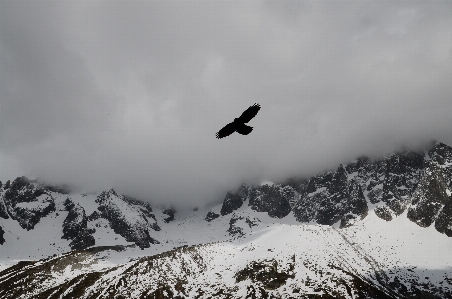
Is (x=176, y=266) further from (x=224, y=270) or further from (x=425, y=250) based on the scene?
(x=425, y=250)

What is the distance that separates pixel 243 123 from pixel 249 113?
0.71 m

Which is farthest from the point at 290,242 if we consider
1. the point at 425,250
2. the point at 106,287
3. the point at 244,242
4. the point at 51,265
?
the point at 51,265

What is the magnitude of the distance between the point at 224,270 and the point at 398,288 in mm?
66651

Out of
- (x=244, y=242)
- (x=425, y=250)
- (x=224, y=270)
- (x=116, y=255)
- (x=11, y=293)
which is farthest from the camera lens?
(x=116, y=255)

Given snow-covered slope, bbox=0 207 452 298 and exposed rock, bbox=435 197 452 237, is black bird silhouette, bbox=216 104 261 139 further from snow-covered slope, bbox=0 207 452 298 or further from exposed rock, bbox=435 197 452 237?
exposed rock, bbox=435 197 452 237

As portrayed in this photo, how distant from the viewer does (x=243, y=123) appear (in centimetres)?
1986

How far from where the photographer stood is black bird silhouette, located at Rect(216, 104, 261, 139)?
19500 mm

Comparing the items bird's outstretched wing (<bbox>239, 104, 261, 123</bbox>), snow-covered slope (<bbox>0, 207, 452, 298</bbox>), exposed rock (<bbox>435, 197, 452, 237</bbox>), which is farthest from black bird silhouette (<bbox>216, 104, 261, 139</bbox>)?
exposed rock (<bbox>435, 197, 452, 237</bbox>)

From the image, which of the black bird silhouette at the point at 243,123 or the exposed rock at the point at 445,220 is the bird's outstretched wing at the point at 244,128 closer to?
the black bird silhouette at the point at 243,123

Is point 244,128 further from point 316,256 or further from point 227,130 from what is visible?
point 316,256

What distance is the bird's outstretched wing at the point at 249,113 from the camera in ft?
63.8

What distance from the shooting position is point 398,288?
123 metres

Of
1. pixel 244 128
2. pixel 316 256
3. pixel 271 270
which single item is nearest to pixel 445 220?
pixel 316 256

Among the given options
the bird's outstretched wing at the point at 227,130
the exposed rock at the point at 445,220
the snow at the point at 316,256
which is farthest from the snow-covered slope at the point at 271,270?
the bird's outstretched wing at the point at 227,130
